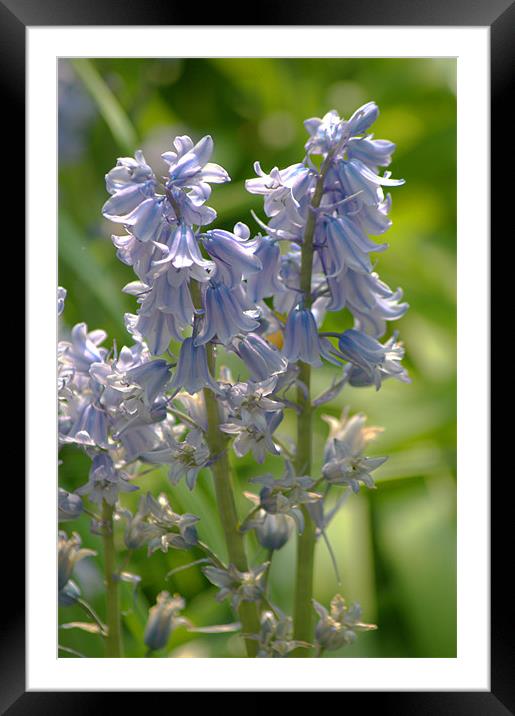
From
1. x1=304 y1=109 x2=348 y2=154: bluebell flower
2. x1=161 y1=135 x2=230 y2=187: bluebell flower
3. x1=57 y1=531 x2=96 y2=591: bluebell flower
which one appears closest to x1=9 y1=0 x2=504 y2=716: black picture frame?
x1=57 y1=531 x2=96 y2=591: bluebell flower

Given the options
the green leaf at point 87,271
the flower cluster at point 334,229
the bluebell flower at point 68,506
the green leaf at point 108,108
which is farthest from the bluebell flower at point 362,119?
the green leaf at point 108,108

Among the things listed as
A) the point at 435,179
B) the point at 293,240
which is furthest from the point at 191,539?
the point at 435,179

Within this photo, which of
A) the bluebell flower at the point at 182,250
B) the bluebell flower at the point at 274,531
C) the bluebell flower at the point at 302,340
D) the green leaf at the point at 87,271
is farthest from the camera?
the green leaf at the point at 87,271

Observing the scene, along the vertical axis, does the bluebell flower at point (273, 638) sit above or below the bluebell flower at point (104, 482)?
below

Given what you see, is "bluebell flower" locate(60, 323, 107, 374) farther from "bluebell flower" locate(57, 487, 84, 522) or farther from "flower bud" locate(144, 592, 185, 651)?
"flower bud" locate(144, 592, 185, 651)

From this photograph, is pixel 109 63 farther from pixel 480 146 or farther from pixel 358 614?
pixel 358 614

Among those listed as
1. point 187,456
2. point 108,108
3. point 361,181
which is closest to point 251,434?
point 187,456

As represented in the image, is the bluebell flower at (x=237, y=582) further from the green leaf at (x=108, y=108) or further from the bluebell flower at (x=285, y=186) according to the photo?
the green leaf at (x=108, y=108)
